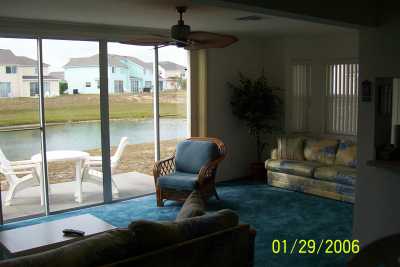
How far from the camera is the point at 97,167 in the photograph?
5.96 metres

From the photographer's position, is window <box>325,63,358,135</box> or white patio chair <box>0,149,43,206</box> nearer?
white patio chair <box>0,149,43,206</box>

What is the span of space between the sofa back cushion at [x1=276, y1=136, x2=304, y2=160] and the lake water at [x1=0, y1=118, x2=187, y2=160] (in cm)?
150

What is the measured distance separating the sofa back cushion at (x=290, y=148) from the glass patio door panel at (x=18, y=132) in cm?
353

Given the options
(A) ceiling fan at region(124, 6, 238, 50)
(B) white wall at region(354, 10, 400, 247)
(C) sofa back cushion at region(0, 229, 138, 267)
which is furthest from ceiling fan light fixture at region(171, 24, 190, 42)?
(C) sofa back cushion at region(0, 229, 138, 267)

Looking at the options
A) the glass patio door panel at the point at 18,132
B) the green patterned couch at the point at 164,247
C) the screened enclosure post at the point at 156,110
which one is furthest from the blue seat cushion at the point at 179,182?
the green patterned couch at the point at 164,247

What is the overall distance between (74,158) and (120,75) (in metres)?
1.29

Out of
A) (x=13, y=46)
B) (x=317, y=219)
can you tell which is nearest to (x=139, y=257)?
(x=317, y=219)

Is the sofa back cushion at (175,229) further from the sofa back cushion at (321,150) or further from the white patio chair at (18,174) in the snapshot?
the sofa back cushion at (321,150)

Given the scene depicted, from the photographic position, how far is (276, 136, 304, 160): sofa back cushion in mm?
6726

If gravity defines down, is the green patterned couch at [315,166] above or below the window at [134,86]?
below

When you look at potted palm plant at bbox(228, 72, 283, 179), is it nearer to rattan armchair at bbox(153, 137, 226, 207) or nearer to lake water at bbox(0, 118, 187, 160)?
lake water at bbox(0, 118, 187, 160)

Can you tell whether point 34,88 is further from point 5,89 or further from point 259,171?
point 259,171

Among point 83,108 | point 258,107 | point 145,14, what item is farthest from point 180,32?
point 258,107

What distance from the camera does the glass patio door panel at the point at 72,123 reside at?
5547 millimetres
